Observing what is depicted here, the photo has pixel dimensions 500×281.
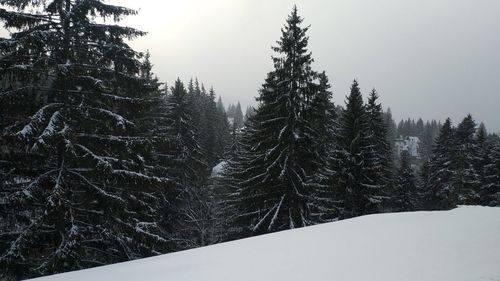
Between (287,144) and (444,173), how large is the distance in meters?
33.4

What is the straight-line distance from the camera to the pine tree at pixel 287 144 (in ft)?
63.5

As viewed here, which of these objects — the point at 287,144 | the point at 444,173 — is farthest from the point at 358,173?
the point at 444,173

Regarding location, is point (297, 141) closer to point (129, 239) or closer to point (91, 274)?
point (129, 239)

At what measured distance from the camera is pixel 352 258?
17.5ft

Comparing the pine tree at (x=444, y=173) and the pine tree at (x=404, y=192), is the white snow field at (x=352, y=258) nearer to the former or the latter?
the pine tree at (x=444, y=173)

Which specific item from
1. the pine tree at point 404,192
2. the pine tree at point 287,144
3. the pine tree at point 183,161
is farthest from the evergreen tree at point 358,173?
the pine tree at point 404,192

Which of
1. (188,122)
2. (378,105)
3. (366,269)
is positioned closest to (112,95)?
(366,269)

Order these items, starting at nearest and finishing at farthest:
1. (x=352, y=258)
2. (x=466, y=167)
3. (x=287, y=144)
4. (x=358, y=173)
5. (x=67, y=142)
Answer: (x=352, y=258) → (x=67, y=142) → (x=287, y=144) → (x=358, y=173) → (x=466, y=167)

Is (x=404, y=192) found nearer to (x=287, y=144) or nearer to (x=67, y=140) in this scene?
(x=287, y=144)

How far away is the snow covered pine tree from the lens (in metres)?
9.95

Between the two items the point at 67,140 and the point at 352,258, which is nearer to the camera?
the point at 352,258

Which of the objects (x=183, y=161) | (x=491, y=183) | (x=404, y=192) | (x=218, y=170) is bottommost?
(x=404, y=192)

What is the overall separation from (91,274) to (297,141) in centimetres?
1423

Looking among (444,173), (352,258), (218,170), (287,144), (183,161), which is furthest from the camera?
(218,170)
